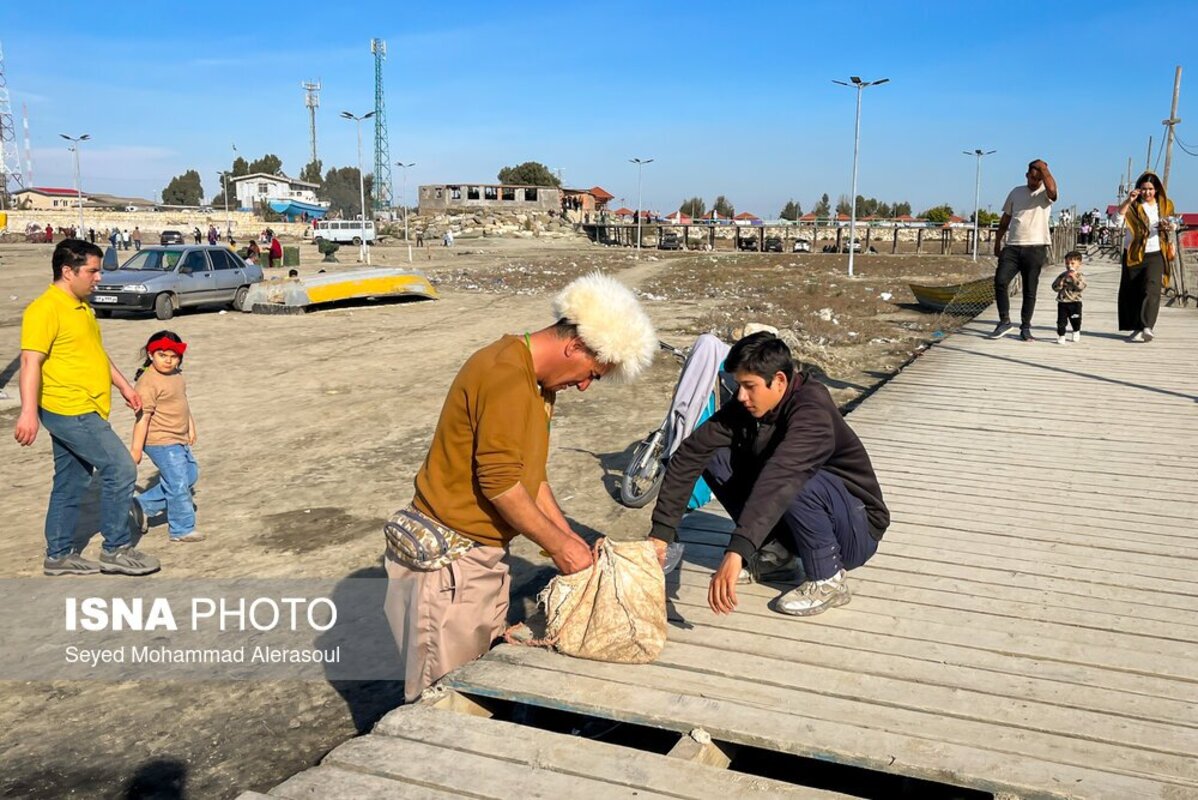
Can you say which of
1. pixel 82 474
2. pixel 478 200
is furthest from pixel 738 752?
pixel 478 200

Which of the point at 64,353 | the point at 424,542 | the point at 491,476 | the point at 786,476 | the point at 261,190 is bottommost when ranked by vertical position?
the point at 424,542

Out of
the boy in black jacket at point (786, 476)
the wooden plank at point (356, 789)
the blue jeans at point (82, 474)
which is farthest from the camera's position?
the blue jeans at point (82, 474)

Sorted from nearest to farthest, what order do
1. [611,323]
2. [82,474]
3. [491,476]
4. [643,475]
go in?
[491,476]
[611,323]
[82,474]
[643,475]

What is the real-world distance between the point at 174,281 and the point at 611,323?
18555 mm

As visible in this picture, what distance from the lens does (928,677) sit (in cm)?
310

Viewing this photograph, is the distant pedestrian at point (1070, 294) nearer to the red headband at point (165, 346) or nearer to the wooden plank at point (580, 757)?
the red headband at point (165, 346)

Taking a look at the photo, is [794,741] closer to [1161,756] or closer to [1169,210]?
[1161,756]

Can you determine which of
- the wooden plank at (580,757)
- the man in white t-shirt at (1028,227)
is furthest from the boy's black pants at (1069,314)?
the wooden plank at (580,757)

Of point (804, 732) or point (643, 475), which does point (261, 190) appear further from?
point (804, 732)

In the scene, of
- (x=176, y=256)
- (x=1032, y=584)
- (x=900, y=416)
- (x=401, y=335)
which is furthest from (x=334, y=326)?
(x=1032, y=584)

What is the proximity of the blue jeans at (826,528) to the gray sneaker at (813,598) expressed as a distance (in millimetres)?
34

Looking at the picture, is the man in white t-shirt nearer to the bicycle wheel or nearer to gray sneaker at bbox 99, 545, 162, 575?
the bicycle wheel

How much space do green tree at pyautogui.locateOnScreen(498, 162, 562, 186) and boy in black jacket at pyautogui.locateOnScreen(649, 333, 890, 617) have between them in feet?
388

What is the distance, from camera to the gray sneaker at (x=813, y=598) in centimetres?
360
